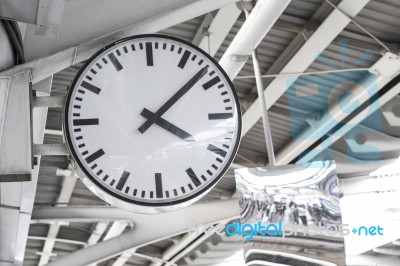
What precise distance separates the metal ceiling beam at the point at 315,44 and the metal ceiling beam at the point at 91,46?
185 inches

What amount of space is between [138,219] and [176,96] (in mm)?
10244

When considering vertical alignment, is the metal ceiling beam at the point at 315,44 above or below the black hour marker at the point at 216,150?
above

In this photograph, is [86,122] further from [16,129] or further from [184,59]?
[184,59]

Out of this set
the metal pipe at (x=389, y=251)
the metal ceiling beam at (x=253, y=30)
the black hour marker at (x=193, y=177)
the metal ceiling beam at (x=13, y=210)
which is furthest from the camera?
the metal pipe at (x=389, y=251)

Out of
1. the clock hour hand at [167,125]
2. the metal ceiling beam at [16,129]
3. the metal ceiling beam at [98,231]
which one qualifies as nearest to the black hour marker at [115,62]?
the clock hour hand at [167,125]

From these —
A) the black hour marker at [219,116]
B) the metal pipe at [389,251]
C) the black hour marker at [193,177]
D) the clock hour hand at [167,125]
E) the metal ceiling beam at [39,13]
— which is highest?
the metal pipe at [389,251]

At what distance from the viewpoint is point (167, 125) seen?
3.42 meters

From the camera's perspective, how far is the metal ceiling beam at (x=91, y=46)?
3496 millimetres

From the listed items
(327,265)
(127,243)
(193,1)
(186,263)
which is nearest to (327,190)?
(327,265)

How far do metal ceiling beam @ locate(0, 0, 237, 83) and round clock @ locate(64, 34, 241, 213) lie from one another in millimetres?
148

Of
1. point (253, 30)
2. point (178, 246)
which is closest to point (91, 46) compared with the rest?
point (253, 30)

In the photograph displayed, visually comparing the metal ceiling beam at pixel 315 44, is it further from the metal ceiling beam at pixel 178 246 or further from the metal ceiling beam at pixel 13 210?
the metal ceiling beam at pixel 178 246

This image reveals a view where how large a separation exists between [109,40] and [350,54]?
6393 millimetres

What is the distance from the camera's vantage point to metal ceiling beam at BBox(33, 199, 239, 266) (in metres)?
12.8
